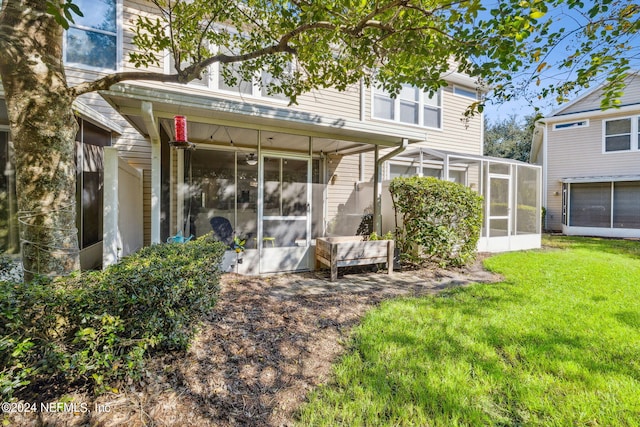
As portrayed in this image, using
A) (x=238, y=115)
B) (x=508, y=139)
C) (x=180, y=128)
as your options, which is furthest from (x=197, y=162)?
(x=508, y=139)

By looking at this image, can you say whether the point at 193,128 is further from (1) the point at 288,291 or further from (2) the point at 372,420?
(2) the point at 372,420

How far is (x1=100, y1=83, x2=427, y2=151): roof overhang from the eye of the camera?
13.5 ft

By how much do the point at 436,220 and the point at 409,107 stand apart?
15.9 feet

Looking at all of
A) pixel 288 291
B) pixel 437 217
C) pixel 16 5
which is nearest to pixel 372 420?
pixel 288 291

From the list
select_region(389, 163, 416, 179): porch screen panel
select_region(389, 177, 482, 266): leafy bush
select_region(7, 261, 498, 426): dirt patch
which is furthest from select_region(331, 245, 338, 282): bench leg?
select_region(389, 163, 416, 179): porch screen panel

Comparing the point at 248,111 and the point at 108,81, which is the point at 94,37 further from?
the point at 108,81

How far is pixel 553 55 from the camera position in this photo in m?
3.44

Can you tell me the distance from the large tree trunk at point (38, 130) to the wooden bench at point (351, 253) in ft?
12.8

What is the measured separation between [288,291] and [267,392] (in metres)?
2.50

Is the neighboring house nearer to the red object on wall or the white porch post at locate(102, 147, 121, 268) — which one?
the red object on wall

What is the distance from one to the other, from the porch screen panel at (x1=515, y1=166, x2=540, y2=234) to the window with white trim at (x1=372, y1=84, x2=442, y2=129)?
9.98 feet

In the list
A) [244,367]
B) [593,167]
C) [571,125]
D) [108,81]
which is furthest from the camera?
[571,125]

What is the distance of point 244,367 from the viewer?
102 inches

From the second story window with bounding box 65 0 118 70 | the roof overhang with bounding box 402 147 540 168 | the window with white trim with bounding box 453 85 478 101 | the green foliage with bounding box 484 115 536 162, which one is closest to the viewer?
the second story window with bounding box 65 0 118 70
